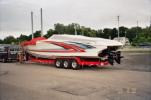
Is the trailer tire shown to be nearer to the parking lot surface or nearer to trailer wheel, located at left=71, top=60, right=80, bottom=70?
trailer wheel, located at left=71, top=60, right=80, bottom=70

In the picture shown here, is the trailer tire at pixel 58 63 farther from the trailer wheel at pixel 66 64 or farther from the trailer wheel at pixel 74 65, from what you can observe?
the trailer wheel at pixel 74 65

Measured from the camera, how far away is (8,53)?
2389 centimetres

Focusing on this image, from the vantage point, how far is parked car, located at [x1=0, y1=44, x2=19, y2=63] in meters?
23.8

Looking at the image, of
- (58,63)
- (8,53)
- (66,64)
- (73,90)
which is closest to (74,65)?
(66,64)

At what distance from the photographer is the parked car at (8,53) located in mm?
23828

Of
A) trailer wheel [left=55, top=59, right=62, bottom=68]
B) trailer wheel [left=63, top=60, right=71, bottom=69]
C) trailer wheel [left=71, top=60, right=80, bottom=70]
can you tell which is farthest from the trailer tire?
trailer wheel [left=71, top=60, right=80, bottom=70]

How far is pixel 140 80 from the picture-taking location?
42.8 ft

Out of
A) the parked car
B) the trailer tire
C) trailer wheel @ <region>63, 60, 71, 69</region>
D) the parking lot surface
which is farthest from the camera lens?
the parked car

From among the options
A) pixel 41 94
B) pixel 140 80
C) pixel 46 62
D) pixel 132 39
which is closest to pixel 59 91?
pixel 41 94

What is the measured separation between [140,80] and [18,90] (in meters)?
5.44

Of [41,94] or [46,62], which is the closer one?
[41,94]

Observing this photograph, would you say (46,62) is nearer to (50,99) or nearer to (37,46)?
(37,46)

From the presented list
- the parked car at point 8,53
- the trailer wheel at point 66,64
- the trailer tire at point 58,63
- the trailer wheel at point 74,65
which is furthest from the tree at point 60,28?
the trailer wheel at point 74,65

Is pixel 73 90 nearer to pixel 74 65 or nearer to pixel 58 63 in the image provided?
pixel 74 65
